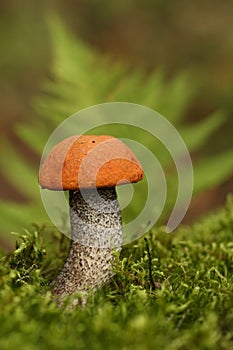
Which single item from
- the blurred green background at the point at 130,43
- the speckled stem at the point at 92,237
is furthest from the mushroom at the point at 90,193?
the blurred green background at the point at 130,43

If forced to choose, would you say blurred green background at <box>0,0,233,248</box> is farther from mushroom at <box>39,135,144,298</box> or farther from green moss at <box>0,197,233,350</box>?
mushroom at <box>39,135,144,298</box>

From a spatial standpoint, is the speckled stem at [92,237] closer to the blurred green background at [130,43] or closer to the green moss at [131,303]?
Answer: the green moss at [131,303]

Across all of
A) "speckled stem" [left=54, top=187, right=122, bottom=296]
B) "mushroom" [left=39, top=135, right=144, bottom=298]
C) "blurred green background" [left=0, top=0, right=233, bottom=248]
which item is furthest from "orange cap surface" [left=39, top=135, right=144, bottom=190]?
"blurred green background" [left=0, top=0, right=233, bottom=248]

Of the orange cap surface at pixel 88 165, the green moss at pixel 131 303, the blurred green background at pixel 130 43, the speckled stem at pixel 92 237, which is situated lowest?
the green moss at pixel 131 303

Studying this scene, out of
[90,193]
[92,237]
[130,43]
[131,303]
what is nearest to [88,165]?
[90,193]

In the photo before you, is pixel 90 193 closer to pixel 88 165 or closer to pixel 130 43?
pixel 88 165
